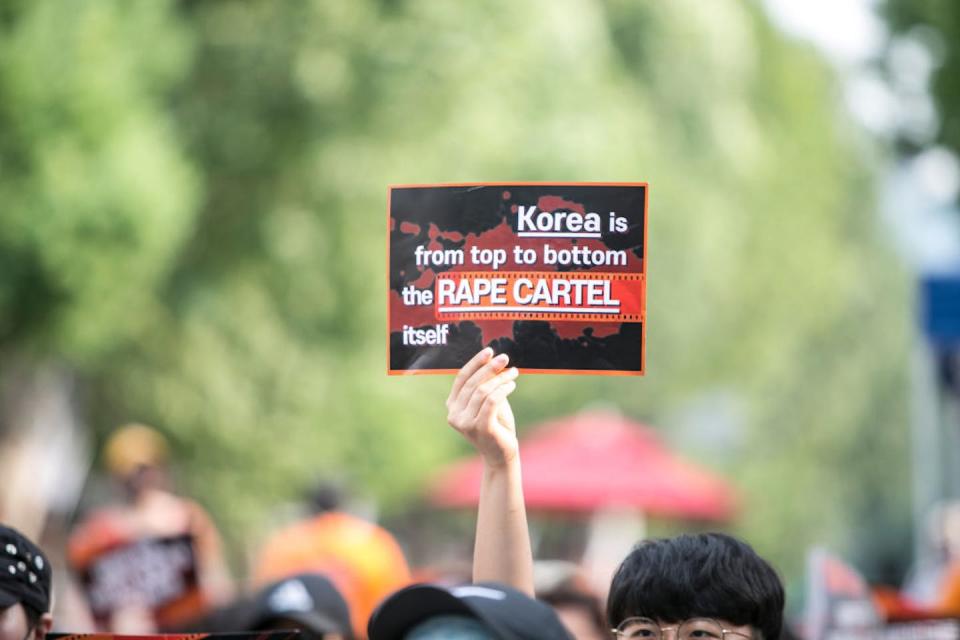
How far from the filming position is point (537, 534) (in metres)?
Answer: 37.0

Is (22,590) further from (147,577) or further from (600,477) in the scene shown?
(600,477)

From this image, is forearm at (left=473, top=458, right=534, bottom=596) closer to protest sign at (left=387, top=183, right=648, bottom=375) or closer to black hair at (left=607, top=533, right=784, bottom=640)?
protest sign at (left=387, top=183, right=648, bottom=375)

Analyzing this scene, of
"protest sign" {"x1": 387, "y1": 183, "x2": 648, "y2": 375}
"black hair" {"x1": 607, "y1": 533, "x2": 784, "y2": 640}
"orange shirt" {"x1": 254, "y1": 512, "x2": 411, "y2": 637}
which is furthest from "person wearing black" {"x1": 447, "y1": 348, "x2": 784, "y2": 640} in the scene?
"orange shirt" {"x1": 254, "y1": 512, "x2": 411, "y2": 637}

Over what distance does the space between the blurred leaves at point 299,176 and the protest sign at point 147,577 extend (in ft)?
16.7

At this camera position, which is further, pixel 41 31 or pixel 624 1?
pixel 624 1

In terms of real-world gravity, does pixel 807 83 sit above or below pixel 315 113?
above

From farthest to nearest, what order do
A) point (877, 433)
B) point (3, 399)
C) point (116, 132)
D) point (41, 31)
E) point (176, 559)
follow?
1. point (877, 433)
2. point (3, 399)
3. point (116, 132)
4. point (41, 31)
5. point (176, 559)

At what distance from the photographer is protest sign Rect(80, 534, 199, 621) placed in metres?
8.21

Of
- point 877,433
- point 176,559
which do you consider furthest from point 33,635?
point 877,433

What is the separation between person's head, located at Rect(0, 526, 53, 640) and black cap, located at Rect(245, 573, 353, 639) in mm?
1350

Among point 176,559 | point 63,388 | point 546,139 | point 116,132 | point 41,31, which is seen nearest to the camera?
point 176,559

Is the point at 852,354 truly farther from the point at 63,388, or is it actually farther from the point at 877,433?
the point at 63,388

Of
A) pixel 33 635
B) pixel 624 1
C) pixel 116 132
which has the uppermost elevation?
pixel 624 1

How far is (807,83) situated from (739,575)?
3389cm
